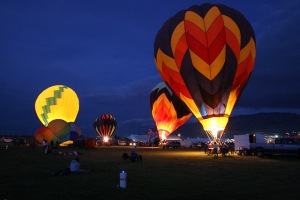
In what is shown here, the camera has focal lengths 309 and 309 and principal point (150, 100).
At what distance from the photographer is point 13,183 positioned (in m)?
11.0

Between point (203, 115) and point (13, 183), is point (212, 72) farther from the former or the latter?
point (13, 183)

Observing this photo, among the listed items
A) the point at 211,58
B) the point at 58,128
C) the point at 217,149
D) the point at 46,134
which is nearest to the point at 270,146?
the point at 217,149

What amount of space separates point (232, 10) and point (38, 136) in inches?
A: 1204

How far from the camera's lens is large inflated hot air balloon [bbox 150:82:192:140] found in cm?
4628

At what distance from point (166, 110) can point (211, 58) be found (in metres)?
21.4

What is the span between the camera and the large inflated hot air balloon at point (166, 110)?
46.3 metres

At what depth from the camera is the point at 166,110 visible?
4675 cm

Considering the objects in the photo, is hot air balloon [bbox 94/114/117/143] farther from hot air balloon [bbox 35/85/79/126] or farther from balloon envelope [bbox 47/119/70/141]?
balloon envelope [bbox 47/119/70/141]

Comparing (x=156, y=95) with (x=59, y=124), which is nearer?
(x=59, y=124)

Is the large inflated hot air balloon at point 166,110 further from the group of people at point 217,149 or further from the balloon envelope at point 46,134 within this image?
the group of people at point 217,149

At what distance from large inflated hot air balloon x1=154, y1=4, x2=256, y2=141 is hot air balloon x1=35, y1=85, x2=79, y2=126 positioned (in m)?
23.7

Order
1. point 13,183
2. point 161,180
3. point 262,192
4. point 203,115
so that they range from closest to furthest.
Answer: point 262,192 < point 13,183 < point 161,180 < point 203,115

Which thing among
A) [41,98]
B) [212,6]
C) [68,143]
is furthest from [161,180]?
Result: [41,98]

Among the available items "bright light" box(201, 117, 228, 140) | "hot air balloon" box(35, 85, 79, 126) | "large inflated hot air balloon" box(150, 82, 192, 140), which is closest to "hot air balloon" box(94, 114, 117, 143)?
"hot air balloon" box(35, 85, 79, 126)
